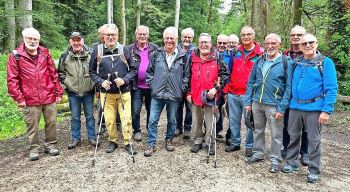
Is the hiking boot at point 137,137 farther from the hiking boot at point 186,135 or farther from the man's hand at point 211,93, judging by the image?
the man's hand at point 211,93

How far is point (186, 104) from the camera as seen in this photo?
7.54 m

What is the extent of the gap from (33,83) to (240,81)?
147 inches

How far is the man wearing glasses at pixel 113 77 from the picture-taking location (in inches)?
246

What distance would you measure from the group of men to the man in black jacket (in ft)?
0.06

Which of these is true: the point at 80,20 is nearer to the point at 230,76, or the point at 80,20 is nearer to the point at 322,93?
the point at 230,76

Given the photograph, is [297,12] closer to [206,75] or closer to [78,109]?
[206,75]

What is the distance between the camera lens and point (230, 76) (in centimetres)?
652

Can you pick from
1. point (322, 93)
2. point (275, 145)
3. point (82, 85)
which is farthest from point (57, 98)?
point (322, 93)

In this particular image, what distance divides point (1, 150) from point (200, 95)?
14.4 ft

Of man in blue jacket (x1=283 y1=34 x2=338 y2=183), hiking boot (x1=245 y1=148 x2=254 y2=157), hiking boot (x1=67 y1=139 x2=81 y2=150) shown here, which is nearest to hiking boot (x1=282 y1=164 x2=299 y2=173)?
man in blue jacket (x1=283 y1=34 x2=338 y2=183)

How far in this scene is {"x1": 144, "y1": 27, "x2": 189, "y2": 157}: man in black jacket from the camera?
6.31 m

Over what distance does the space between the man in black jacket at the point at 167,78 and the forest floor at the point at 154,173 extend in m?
0.60

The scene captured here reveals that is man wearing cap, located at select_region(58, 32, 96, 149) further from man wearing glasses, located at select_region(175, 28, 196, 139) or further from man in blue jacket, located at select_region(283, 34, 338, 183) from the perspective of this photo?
man in blue jacket, located at select_region(283, 34, 338, 183)

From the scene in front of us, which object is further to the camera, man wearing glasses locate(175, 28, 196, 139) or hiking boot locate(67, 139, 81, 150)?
man wearing glasses locate(175, 28, 196, 139)
